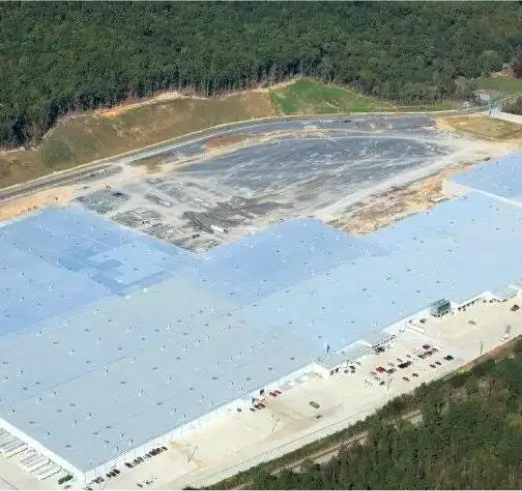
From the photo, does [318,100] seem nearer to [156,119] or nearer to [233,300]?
[156,119]

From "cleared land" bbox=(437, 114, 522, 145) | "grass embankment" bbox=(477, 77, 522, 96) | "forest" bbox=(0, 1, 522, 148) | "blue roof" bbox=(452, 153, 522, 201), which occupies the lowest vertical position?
"blue roof" bbox=(452, 153, 522, 201)

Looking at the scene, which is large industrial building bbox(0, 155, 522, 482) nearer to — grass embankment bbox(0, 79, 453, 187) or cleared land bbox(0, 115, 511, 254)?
cleared land bbox(0, 115, 511, 254)

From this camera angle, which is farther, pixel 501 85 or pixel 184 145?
pixel 501 85

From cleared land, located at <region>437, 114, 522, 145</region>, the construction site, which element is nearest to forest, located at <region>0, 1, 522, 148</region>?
cleared land, located at <region>437, 114, 522, 145</region>

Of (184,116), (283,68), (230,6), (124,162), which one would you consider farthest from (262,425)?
(230,6)

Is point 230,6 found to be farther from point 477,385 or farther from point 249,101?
point 477,385

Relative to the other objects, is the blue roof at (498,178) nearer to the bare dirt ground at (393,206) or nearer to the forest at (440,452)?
the bare dirt ground at (393,206)

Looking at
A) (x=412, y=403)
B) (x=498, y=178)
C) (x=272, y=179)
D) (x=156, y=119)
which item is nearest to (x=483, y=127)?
(x=498, y=178)
